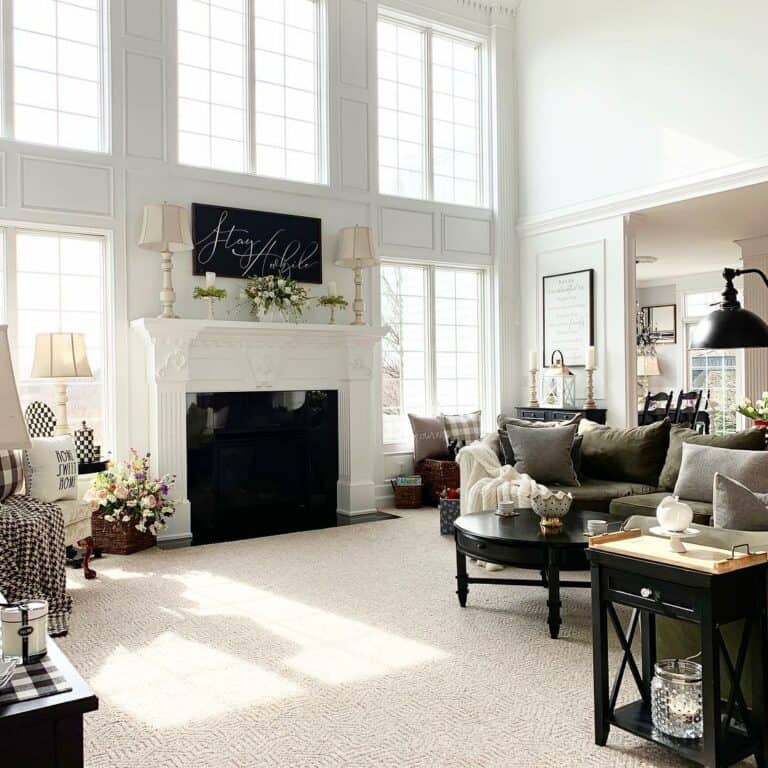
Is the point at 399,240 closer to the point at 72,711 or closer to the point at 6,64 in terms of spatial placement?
the point at 6,64

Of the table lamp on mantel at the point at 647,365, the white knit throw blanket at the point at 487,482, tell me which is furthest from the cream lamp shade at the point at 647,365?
the white knit throw blanket at the point at 487,482

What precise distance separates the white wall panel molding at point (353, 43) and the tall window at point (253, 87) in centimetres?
19

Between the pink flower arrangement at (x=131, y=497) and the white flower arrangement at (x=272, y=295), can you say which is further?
the white flower arrangement at (x=272, y=295)

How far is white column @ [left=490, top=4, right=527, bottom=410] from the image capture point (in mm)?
7641

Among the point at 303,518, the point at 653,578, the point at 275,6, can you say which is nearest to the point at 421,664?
the point at 653,578

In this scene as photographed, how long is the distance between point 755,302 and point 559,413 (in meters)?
3.16

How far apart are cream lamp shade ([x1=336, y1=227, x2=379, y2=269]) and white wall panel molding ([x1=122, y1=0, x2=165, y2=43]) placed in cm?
207

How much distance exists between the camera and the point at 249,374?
601cm

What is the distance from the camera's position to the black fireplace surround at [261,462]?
5.83m

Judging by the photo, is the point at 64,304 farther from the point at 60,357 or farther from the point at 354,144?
the point at 354,144

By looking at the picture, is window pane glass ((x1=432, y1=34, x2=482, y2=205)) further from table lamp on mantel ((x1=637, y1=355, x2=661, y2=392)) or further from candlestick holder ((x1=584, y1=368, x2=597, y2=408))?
table lamp on mantel ((x1=637, y1=355, x2=661, y2=392))

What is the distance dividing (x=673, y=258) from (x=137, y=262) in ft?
22.3

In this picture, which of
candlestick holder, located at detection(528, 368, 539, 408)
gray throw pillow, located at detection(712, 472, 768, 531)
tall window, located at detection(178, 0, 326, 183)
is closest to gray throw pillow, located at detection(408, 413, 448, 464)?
candlestick holder, located at detection(528, 368, 539, 408)

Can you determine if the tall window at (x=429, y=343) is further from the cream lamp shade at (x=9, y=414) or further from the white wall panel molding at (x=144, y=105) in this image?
the cream lamp shade at (x=9, y=414)
